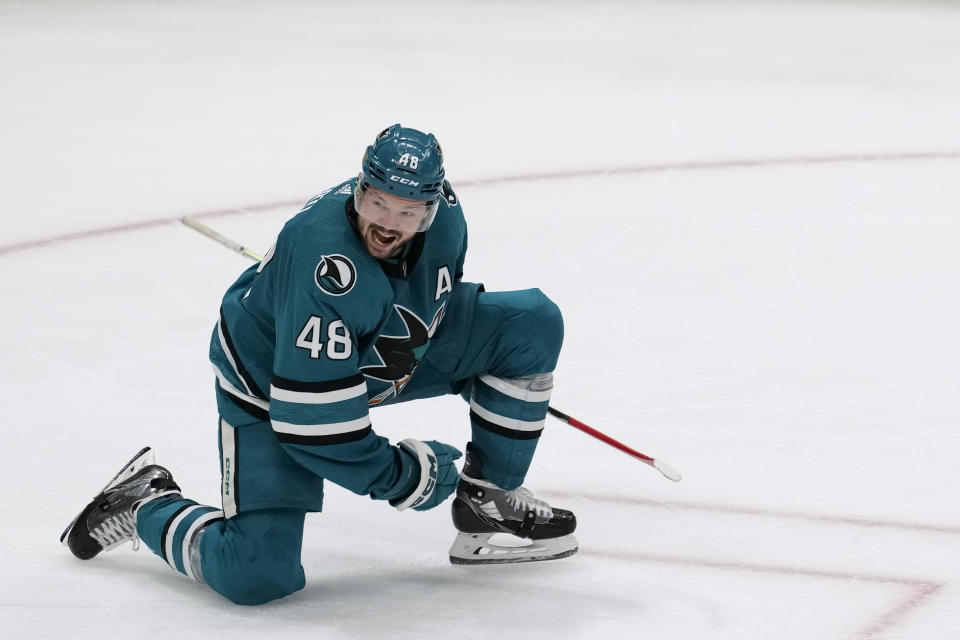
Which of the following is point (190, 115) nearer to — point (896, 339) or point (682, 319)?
point (682, 319)

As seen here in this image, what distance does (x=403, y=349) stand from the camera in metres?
2.58

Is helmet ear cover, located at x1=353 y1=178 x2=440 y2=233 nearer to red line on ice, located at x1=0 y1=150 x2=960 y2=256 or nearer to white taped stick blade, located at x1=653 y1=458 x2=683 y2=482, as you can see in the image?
white taped stick blade, located at x1=653 y1=458 x2=683 y2=482

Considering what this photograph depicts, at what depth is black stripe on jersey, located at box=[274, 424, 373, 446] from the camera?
2.43 m

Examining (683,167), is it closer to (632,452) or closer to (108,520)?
(632,452)

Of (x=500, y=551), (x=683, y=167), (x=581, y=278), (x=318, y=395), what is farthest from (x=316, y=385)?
(x=683, y=167)

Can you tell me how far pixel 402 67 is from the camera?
6.54 m

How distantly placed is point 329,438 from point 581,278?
1.88 meters

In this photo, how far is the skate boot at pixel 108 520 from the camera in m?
2.75

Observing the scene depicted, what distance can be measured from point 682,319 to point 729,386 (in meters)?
0.44

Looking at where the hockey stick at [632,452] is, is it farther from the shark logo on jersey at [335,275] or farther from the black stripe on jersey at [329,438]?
the shark logo on jersey at [335,275]

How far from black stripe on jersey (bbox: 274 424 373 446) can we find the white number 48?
5.3 inches

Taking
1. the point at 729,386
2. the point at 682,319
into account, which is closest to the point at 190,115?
the point at 682,319

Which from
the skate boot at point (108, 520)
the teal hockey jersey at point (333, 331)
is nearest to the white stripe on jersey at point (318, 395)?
the teal hockey jersey at point (333, 331)

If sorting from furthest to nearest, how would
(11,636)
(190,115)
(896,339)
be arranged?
1. (190,115)
2. (896,339)
3. (11,636)
